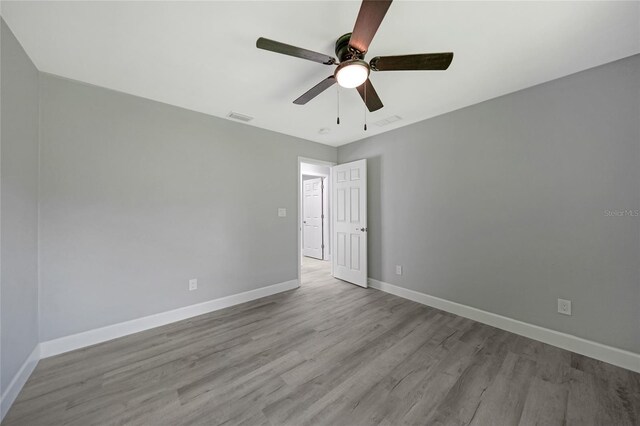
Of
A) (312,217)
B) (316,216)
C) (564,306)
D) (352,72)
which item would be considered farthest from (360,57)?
(312,217)

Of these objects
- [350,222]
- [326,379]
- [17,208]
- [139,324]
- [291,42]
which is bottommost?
[326,379]

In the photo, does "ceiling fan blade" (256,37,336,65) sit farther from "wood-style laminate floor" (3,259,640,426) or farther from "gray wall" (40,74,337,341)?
"wood-style laminate floor" (3,259,640,426)

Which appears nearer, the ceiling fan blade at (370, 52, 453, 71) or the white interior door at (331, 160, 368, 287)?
the ceiling fan blade at (370, 52, 453, 71)

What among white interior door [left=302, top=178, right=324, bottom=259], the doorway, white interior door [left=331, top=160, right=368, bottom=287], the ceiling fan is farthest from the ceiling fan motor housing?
white interior door [left=302, top=178, right=324, bottom=259]

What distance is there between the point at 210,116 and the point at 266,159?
35.8 inches

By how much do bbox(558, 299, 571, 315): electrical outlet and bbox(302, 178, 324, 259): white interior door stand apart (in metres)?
4.52

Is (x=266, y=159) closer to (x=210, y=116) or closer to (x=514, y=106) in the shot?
(x=210, y=116)

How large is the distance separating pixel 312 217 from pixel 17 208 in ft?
17.1

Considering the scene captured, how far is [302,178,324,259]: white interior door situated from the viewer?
6281 mm

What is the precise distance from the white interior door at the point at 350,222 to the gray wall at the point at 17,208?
362cm

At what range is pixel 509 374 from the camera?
1860 mm

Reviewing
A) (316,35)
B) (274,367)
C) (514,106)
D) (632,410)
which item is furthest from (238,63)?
(632,410)

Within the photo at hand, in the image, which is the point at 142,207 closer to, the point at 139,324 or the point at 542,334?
→ the point at 139,324

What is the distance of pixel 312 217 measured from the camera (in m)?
6.51
